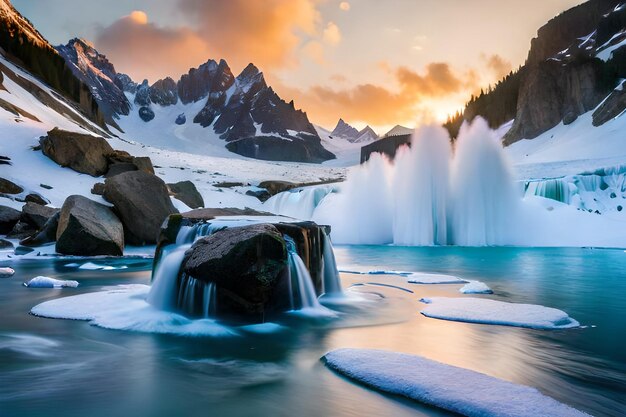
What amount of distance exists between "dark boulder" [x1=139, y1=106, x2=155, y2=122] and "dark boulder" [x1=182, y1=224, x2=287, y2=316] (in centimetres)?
19133

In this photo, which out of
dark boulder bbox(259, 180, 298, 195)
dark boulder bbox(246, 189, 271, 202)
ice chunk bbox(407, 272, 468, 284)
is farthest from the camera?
dark boulder bbox(259, 180, 298, 195)

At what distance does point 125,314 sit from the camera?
7.70 metres

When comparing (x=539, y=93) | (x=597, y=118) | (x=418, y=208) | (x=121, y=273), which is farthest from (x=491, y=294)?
(x=539, y=93)

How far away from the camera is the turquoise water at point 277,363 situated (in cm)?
402

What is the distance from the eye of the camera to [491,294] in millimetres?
10328

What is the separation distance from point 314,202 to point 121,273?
30682 millimetres

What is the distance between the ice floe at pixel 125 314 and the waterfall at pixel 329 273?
3702mm

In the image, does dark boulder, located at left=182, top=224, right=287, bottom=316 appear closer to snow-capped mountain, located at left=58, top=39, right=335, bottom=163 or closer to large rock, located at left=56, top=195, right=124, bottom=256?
large rock, located at left=56, top=195, right=124, bottom=256

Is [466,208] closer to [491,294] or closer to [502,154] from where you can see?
[502,154]

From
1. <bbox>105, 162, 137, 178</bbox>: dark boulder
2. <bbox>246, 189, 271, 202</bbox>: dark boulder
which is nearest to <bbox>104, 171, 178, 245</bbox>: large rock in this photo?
<bbox>105, 162, 137, 178</bbox>: dark boulder

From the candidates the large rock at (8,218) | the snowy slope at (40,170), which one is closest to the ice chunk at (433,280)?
the snowy slope at (40,170)

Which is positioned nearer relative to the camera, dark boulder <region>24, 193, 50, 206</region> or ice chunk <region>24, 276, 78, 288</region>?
ice chunk <region>24, 276, 78, 288</region>

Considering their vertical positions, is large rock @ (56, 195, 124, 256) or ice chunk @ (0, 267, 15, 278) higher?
large rock @ (56, 195, 124, 256)

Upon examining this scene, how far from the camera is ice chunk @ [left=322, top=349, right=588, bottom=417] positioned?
12.2ft
